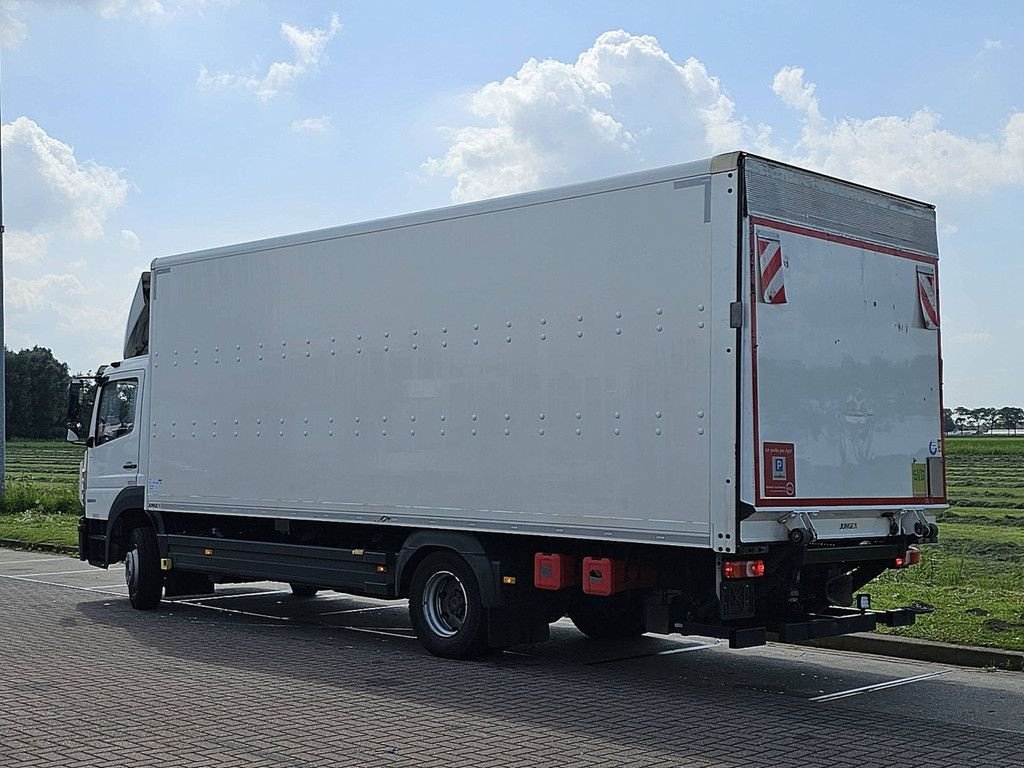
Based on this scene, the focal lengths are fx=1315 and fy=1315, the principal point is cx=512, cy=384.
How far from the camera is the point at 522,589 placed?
409 inches

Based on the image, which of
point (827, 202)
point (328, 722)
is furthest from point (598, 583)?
point (827, 202)

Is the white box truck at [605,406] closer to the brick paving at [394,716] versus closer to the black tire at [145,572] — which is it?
the brick paving at [394,716]

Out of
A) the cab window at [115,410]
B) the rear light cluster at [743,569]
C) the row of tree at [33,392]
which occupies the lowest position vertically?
the rear light cluster at [743,569]

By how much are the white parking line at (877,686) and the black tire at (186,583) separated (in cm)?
736

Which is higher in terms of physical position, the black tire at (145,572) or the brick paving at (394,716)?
the black tire at (145,572)

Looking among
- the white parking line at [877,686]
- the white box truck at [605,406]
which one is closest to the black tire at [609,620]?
the white box truck at [605,406]

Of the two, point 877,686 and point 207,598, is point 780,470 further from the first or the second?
point 207,598

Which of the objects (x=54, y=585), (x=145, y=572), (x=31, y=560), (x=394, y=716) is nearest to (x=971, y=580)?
(x=394, y=716)

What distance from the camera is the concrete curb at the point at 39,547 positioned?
72.4 feet

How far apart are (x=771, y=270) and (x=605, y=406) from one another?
156 cm

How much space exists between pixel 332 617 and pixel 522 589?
4.23 m

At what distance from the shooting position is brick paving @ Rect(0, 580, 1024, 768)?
24.0ft

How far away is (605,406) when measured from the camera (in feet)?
31.6

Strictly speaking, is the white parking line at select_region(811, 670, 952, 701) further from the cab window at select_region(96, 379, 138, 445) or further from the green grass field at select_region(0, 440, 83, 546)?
the green grass field at select_region(0, 440, 83, 546)
